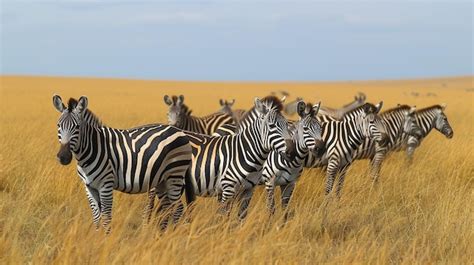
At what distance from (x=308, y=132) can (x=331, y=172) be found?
1.85 meters

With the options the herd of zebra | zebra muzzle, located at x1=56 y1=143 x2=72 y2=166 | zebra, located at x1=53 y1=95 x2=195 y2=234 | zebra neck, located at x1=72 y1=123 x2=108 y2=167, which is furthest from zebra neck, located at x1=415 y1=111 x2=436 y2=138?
zebra muzzle, located at x1=56 y1=143 x2=72 y2=166

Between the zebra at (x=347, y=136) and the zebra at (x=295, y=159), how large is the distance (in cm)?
162

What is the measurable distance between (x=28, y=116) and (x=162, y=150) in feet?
56.3

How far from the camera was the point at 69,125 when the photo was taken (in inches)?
203

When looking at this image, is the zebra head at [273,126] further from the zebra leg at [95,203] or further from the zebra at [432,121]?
the zebra at [432,121]

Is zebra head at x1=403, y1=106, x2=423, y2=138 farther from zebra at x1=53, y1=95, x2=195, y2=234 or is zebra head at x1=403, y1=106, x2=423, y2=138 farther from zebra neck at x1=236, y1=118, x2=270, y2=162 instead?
zebra at x1=53, y1=95, x2=195, y2=234

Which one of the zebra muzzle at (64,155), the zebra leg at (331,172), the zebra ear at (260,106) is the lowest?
the zebra leg at (331,172)

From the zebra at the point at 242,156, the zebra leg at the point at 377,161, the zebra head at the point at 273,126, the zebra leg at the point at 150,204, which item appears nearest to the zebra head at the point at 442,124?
the zebra leg at the point at 377,161

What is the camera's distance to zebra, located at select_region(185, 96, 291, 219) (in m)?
5.98

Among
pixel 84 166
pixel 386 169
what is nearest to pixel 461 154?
pixel 386 169

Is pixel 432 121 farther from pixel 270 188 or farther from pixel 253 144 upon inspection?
pixel 253 144

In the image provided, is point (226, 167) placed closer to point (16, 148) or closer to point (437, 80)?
point (16, 148)

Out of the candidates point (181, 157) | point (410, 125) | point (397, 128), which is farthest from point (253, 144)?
point (410, 125)

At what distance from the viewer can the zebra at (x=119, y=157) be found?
17.2 feet
